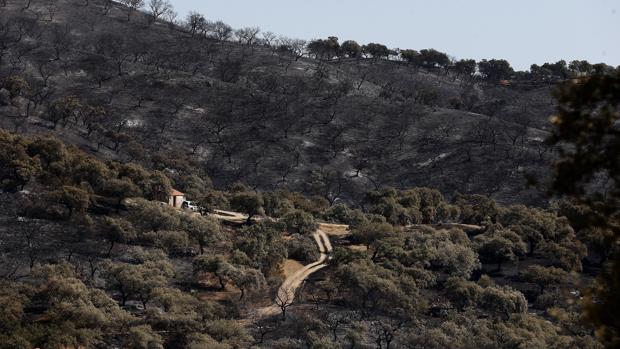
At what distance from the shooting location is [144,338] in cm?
4903

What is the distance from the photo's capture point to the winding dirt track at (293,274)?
6275 centimetres

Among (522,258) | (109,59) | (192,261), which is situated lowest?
(192,261)

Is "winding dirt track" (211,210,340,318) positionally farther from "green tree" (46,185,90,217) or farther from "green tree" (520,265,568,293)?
"green tree" (520,265,568,293)

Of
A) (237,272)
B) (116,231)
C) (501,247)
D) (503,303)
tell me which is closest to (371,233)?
(501,247)

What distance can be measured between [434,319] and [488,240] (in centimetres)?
2526

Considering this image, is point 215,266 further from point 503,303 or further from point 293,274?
point 503,303

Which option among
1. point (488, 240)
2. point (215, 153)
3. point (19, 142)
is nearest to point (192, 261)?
point (19, 142)

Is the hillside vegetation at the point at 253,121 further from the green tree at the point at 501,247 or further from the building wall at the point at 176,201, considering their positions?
the green tree at the point at 501,247

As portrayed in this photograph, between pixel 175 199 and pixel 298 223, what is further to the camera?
pixel 175 199

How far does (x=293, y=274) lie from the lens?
244ft

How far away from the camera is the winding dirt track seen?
62.8 meters

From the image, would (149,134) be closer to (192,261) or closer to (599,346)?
(192,261)

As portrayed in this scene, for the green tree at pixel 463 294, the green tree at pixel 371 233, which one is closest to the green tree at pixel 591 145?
the green tree at pixel 463 294

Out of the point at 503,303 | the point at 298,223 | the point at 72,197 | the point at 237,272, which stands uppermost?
the point at 503,303
